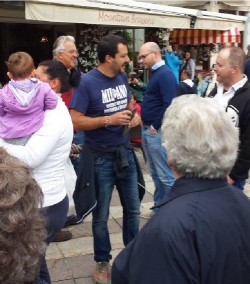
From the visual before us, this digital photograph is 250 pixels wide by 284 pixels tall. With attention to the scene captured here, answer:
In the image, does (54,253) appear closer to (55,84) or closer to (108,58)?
(55,84)

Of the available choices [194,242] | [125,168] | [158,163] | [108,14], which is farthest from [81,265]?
[108,14]

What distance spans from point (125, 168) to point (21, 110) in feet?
3.83

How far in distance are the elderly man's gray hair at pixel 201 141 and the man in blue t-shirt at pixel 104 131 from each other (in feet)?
4.96

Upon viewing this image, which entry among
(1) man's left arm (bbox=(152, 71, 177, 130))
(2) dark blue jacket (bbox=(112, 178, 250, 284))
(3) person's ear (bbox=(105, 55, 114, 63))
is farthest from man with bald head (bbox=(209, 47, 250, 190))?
(2) dark blue jacket (bbox=(112, 178, 250, 284))

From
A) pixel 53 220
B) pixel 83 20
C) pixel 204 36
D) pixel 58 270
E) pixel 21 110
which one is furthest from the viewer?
pixel 204 36

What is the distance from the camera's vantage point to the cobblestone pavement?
11.6 ft

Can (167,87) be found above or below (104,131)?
above

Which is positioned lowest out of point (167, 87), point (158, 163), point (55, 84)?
point (158, 163)

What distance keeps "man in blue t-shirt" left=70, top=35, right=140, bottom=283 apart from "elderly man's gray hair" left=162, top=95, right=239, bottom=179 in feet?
4.96

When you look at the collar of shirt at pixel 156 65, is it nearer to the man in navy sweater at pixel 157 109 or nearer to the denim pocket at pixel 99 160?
the man in navy sweater at pixel 157 109

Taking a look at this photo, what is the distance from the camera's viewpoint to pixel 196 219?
1553 mm

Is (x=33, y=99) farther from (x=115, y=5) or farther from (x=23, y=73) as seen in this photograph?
(x=115, y=5)

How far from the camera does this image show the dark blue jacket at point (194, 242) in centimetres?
150

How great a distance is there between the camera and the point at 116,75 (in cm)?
340
